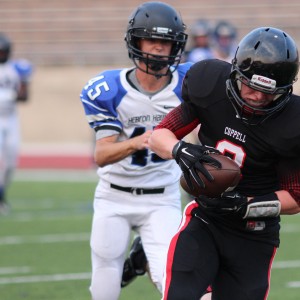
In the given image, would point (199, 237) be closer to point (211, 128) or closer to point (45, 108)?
point (211, 128)

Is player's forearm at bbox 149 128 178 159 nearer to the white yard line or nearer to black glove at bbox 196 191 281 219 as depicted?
black glove at bbox 196 191 281 219

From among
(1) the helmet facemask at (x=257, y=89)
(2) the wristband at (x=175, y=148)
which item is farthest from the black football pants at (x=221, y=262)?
(1) the helmet facemask at (x=257, y=89)

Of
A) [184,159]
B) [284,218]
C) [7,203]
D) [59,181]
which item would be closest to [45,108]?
[59,181]

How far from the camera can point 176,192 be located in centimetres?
482

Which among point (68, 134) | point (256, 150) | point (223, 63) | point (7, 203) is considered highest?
point (223, 63)

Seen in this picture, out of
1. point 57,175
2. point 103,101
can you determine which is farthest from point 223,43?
point 103,101

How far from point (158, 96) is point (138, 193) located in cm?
53

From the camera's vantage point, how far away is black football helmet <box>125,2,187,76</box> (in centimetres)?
460

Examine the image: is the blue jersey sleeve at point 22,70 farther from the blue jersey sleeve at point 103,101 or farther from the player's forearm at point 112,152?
the player's forearm at point 112,152

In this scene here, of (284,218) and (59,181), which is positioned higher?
(284,218)

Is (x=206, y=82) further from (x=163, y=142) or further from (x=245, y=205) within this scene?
(x=245, y=205)

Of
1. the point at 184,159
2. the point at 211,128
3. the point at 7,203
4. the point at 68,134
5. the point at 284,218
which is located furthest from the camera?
the point at 68,134

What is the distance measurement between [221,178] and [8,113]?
20.9 ft

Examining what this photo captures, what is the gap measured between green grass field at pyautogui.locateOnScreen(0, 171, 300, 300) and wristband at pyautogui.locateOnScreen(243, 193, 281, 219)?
6.44ft
